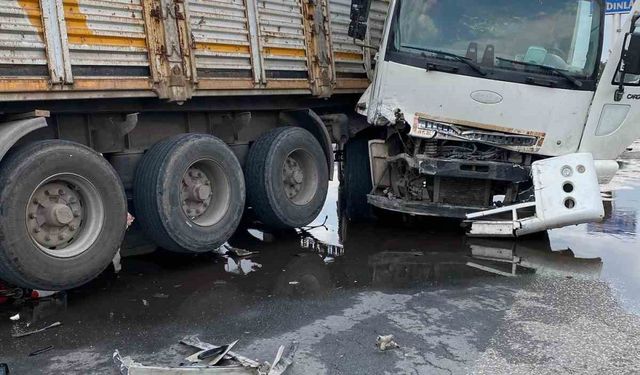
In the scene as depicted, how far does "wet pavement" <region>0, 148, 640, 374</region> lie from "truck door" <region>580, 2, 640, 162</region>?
1087 millimetres

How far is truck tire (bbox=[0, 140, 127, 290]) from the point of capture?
437 cm

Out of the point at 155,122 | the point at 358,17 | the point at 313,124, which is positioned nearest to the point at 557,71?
the point at 358,17

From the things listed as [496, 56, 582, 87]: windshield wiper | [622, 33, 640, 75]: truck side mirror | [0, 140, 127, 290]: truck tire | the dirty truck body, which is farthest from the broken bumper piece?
[0, 140, 127, 290]: truck tire

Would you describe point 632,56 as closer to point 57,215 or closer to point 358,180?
point 358,180

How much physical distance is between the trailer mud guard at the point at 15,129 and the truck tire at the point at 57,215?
0.10 metres

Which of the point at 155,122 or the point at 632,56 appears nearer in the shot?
the point at 155,122

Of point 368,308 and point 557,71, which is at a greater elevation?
point 557,71

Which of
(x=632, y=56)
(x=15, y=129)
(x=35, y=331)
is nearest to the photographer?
(x=35, y=331)

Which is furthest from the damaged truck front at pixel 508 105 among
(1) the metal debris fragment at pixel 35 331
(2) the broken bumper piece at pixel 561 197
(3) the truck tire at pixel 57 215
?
(1) the metal debris fragment at pixel 35 331

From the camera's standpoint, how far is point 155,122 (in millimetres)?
5875

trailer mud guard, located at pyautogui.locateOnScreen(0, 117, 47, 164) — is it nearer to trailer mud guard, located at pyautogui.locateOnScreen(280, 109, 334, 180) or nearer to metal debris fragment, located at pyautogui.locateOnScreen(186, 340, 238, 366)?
metal debris fragment, located at pyautogui.locateOnScreen(186, 340, 238, 366)

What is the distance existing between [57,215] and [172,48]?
1.73 m

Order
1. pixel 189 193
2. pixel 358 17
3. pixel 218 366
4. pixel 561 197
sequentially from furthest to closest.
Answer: pixel 358 17 → pixel 561 197 → pixel 189 193 → pixel 218 366

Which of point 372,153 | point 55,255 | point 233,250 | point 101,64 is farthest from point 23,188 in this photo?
point 372,153
